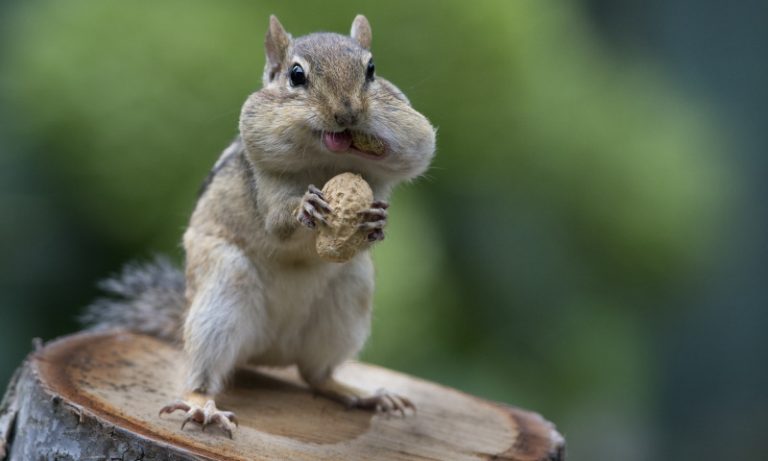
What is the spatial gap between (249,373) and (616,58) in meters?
3.26

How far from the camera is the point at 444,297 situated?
3.58m

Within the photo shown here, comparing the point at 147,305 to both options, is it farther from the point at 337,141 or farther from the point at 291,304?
the point at 337,141

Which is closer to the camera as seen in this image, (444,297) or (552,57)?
(444,297)

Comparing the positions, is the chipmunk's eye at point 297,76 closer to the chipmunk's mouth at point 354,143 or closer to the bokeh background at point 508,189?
the chipmunk's mouth at point 354,143

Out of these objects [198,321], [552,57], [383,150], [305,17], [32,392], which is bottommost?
[32,392]

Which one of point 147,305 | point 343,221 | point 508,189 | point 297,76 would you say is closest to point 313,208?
point 343,221

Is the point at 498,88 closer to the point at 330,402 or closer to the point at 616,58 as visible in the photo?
the point at 616,58

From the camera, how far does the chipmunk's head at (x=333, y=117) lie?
165 cm

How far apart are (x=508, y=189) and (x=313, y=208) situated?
2305mm

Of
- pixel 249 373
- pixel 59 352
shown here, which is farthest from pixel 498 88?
pixel 59 352

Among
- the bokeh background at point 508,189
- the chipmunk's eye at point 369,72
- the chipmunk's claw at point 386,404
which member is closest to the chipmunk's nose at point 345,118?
the chipmunk's eye at point 369,72

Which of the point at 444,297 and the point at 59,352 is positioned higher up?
the point at 444,297

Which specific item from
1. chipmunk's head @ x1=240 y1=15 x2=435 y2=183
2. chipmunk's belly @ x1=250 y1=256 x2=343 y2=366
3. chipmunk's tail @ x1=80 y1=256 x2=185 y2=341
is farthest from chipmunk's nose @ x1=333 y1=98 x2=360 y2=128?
chipmunk's tail @ x1=80 y1=256 x2=185 y2=341

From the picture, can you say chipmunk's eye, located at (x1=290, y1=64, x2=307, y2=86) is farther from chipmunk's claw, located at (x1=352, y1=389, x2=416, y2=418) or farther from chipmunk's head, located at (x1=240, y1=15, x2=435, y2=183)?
chipmunk's claw, located at (x1=352, y1=389, x2=416, y2=418)
